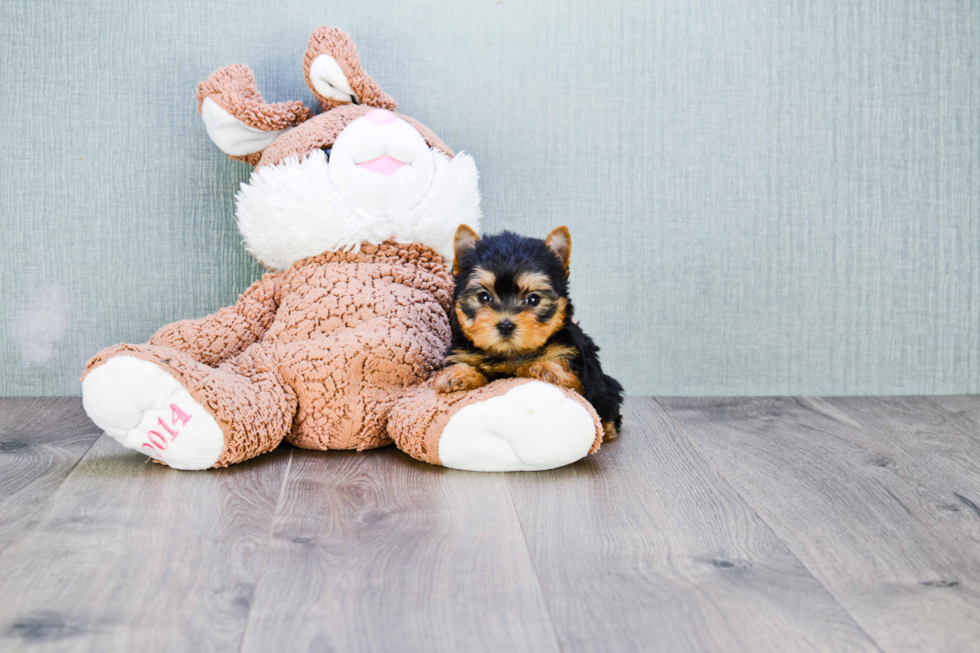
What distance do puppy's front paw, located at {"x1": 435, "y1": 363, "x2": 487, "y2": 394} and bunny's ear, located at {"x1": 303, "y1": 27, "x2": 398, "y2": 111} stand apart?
2.59ft

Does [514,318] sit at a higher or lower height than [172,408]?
higher

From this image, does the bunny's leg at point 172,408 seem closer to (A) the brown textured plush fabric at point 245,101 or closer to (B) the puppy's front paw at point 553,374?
(B) the puppy's front paw at point 553,374

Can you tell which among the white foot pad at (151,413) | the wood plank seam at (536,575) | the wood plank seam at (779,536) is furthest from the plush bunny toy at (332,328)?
the wood plank seam at (779,536)

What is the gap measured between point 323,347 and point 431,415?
1.00 ft

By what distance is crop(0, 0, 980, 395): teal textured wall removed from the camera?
7.10 ft

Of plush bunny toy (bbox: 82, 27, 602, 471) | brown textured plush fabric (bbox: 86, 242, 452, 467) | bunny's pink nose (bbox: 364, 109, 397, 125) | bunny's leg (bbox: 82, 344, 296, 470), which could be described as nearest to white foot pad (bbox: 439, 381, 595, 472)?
plush bunny toy (bbox: 82, 27, 602, 471)

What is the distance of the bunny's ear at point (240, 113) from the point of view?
191 centimetres

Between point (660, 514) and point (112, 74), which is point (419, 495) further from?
point (112, 74)

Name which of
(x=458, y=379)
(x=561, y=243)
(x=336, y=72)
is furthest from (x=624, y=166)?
(x=458, y=379)

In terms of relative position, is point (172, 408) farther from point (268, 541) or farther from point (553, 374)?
point (553, 374)

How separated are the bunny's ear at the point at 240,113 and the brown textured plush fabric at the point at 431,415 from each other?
0.81 metres

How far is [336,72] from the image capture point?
76.5 inches

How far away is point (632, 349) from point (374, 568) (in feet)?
4.38

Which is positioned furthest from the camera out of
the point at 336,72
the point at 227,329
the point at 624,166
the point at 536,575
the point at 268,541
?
the point at 624,166
